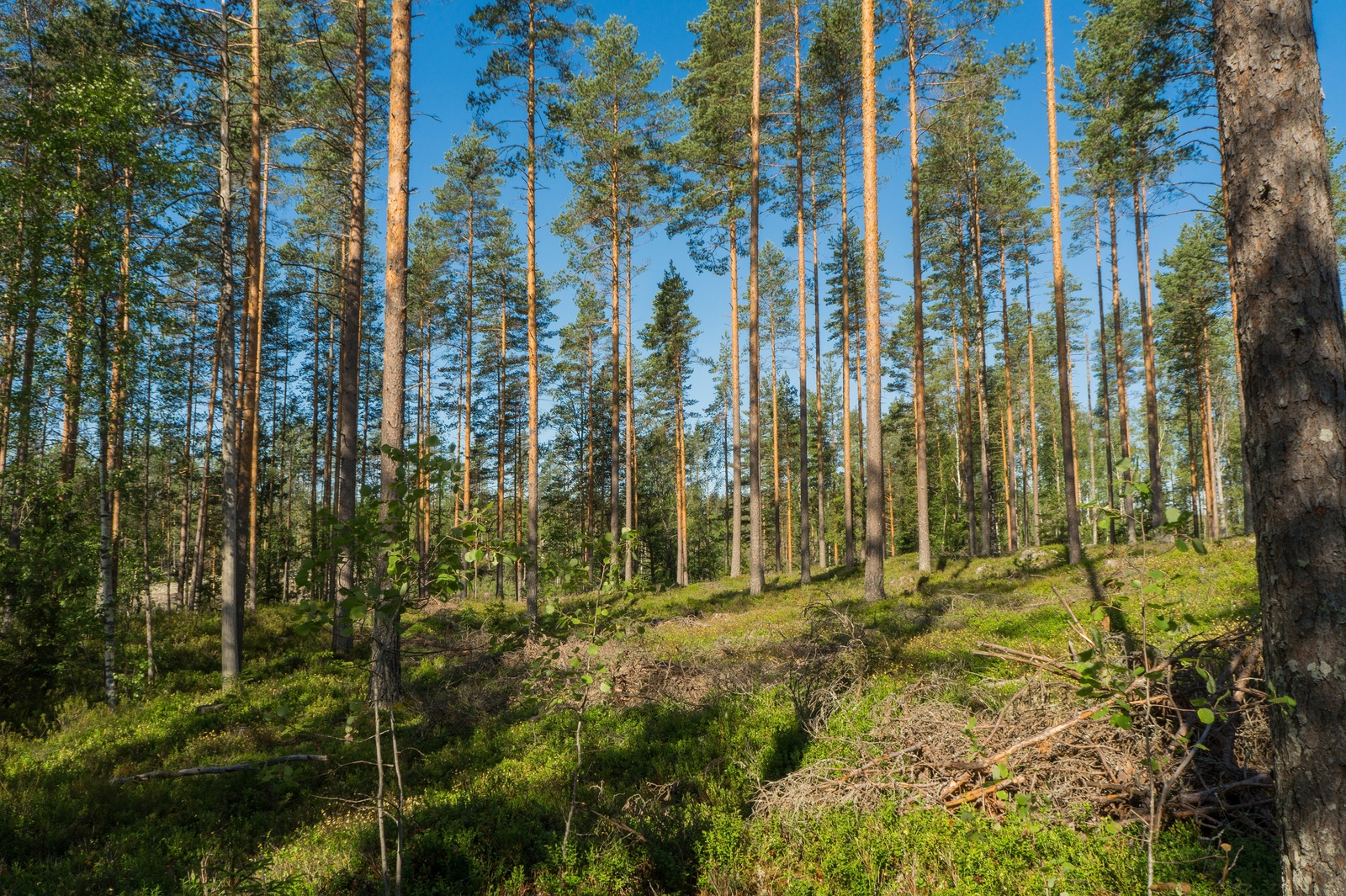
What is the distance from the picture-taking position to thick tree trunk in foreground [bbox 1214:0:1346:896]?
253 cm

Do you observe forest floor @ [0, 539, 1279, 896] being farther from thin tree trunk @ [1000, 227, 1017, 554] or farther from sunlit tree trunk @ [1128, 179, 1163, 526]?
thin tree trunk @ [1000, 227, 1017, 554]

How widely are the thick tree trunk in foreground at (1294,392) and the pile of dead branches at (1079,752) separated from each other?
3.08ft

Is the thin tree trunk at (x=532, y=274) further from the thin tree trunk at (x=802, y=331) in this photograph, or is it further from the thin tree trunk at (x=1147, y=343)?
the thin tree trunk at (x=1147, y=343)

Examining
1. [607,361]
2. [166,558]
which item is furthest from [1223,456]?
[166,558]

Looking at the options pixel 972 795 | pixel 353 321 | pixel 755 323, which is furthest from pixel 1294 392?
pixel 755 323

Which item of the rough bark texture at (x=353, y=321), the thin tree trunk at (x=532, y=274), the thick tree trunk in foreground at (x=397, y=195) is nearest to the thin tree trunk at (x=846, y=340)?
the thin tree trunk at (x=532, y=274)

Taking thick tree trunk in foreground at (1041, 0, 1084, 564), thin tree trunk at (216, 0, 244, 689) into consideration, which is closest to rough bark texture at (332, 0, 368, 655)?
thin tree trunk at (216, 0, 244, 689)

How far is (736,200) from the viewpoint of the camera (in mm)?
19141

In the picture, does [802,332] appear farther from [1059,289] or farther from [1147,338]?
[1147,338]

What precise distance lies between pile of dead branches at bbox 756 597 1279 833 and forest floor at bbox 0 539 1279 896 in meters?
0.03

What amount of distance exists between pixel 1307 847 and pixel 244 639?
15154mm

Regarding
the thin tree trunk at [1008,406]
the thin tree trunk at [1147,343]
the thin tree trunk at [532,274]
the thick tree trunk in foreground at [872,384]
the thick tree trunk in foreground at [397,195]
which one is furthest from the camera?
the thin tree trunk at [1008,406]

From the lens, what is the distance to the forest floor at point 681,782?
12.0 feet

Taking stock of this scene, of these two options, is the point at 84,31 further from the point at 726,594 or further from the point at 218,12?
the point at 726,594
